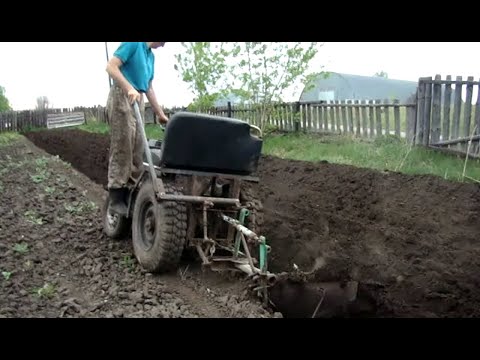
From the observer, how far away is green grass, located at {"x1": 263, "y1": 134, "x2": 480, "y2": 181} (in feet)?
23.6

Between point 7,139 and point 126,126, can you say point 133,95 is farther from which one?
point 7,139

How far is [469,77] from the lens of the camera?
7.80 metres

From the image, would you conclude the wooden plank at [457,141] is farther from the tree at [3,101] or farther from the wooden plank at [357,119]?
the tree at [3,101]

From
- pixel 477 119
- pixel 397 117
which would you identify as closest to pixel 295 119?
pixel 397 117

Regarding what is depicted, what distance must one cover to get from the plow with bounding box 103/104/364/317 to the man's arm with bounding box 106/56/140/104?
0.13m

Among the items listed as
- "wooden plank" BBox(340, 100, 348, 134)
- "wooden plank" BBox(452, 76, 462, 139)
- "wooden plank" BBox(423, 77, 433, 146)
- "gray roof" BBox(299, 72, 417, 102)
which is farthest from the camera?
"gray roof" BBox(299, 72, 417, 102)

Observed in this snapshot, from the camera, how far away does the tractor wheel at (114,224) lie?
4.66m

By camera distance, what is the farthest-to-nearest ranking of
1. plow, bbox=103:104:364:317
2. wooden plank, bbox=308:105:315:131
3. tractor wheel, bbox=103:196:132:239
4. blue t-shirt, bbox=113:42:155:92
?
wooden plank, bbox=308:105:315:131, tractor wheel, bbox=103:196:132:239, blue t-shirt, bbox=113:42:155:92, plow, bbox=103:104:364:317

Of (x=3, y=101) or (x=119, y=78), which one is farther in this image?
(x=3, y=101)

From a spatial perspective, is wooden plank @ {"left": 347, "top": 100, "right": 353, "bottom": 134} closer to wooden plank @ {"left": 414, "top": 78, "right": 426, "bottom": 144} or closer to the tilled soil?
wooden plank @ {"left": 414, "top": 78, "right": 426, "bottom": 144}

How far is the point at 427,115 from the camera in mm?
8609

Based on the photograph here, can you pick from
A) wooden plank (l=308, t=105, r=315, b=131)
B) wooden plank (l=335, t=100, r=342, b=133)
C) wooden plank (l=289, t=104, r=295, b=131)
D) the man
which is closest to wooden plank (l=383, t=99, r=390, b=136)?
wooden plank (l=335, t=100, r=342, b=133)

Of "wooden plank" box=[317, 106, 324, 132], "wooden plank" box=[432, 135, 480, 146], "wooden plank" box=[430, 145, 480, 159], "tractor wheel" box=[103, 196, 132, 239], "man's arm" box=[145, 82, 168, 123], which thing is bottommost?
"tractor wheel" box=[103, 196, 132, 239]

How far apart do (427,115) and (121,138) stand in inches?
247
